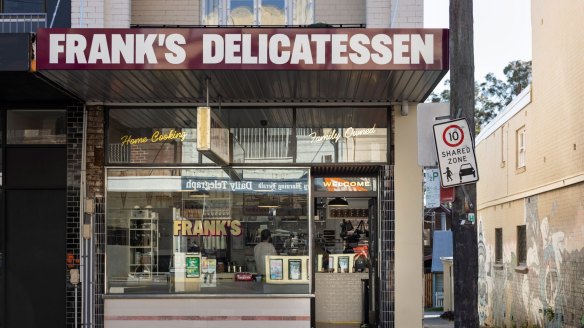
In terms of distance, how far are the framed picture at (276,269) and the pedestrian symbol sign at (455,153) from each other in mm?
4672

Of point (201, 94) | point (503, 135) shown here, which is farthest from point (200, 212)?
point (503, 135)

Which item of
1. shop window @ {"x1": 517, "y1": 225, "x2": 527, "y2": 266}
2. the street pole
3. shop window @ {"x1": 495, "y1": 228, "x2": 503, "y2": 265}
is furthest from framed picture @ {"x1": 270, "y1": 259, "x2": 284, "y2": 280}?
shop window @ {"x1": 495, "y1": 228, "x2": 503, "y2": 265}

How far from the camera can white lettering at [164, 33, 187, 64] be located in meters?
8.98

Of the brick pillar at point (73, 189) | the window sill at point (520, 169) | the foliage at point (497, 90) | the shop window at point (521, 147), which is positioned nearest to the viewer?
the brick pillar at point (73, 189)

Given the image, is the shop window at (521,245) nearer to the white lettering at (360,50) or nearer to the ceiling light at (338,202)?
the ceiling light at (338,202)

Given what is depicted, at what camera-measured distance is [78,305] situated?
36.6ft

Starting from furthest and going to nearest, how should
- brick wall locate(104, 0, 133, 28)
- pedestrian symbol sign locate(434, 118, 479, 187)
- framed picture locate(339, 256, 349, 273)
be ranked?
1. framed picture locate(339, 256, 349, 273)
2. brick wall locate(104, 0, 133, 28)
3. pedestrian symbol sign locate(434, 118, 479, 187)

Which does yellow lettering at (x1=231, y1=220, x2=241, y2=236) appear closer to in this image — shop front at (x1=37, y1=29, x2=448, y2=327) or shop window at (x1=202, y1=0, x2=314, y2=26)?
shop front at (x1=37, y1=29, x2=448, y2=327)

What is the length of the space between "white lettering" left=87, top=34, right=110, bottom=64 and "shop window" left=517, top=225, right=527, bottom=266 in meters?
13.6

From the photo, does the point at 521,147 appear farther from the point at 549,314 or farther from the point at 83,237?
the point at 83,237

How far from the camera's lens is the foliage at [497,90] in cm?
4500

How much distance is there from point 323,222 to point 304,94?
2.49 metres

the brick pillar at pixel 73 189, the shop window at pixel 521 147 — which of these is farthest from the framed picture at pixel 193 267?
the shop window at pixel 521 147

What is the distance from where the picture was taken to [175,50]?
8984mm
